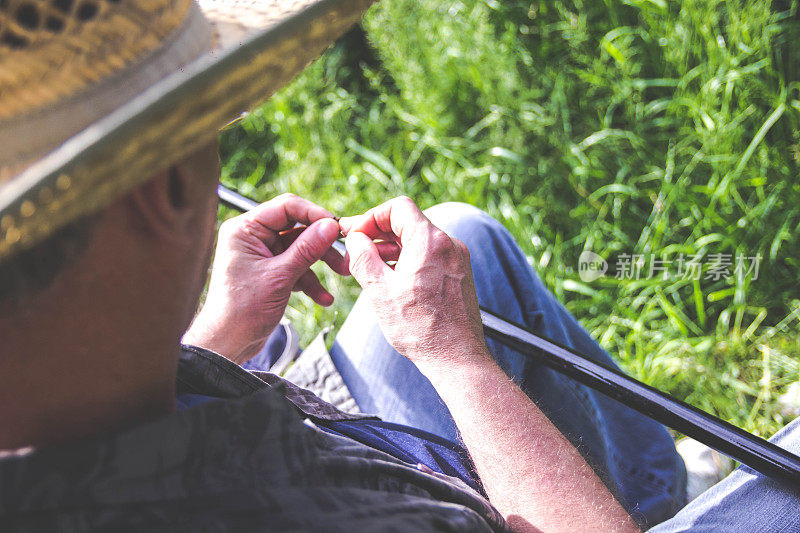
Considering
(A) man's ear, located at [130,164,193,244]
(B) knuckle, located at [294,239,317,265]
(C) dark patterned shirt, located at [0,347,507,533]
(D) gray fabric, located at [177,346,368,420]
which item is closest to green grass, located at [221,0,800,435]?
(B) knuckle, located at [294,239,317,265]

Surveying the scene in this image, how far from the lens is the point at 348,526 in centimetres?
70

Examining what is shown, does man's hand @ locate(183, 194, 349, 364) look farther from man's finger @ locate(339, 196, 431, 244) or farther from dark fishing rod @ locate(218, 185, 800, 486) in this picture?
dark fishing rod @ locate(218, 185, 800, 486)

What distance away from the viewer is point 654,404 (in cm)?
111

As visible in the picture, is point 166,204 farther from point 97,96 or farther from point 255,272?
point 255,272

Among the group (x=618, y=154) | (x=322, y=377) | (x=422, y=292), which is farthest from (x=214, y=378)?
(x=618, y=154)

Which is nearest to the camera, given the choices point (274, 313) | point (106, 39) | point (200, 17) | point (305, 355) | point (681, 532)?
point (106, 39)

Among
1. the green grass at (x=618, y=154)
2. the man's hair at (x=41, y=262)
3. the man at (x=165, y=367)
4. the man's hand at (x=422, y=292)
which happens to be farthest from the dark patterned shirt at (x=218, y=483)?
the green grass at (x=618, y=154)

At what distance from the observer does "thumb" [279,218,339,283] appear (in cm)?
124

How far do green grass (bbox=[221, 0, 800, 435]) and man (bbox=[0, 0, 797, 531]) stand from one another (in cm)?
93

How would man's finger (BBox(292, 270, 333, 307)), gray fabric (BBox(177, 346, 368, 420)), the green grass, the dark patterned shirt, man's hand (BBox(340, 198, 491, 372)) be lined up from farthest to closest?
1. the green grass
2. man's finger (BBox(292, 270, 333, 307))
3. man's hand (BBox(340, 198, 491, 372))
4. gray fabric (BBox(177, 346, 368, 420))
5. the dark patterned shirt

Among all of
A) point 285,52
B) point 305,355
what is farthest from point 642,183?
point 285,52

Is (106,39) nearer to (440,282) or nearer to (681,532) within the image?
(440,282)

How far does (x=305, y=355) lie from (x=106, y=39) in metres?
0.93

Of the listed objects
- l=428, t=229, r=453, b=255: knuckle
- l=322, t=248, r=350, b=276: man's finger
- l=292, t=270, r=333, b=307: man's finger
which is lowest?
l=292, t=270, r=333, b=307: man's finger
